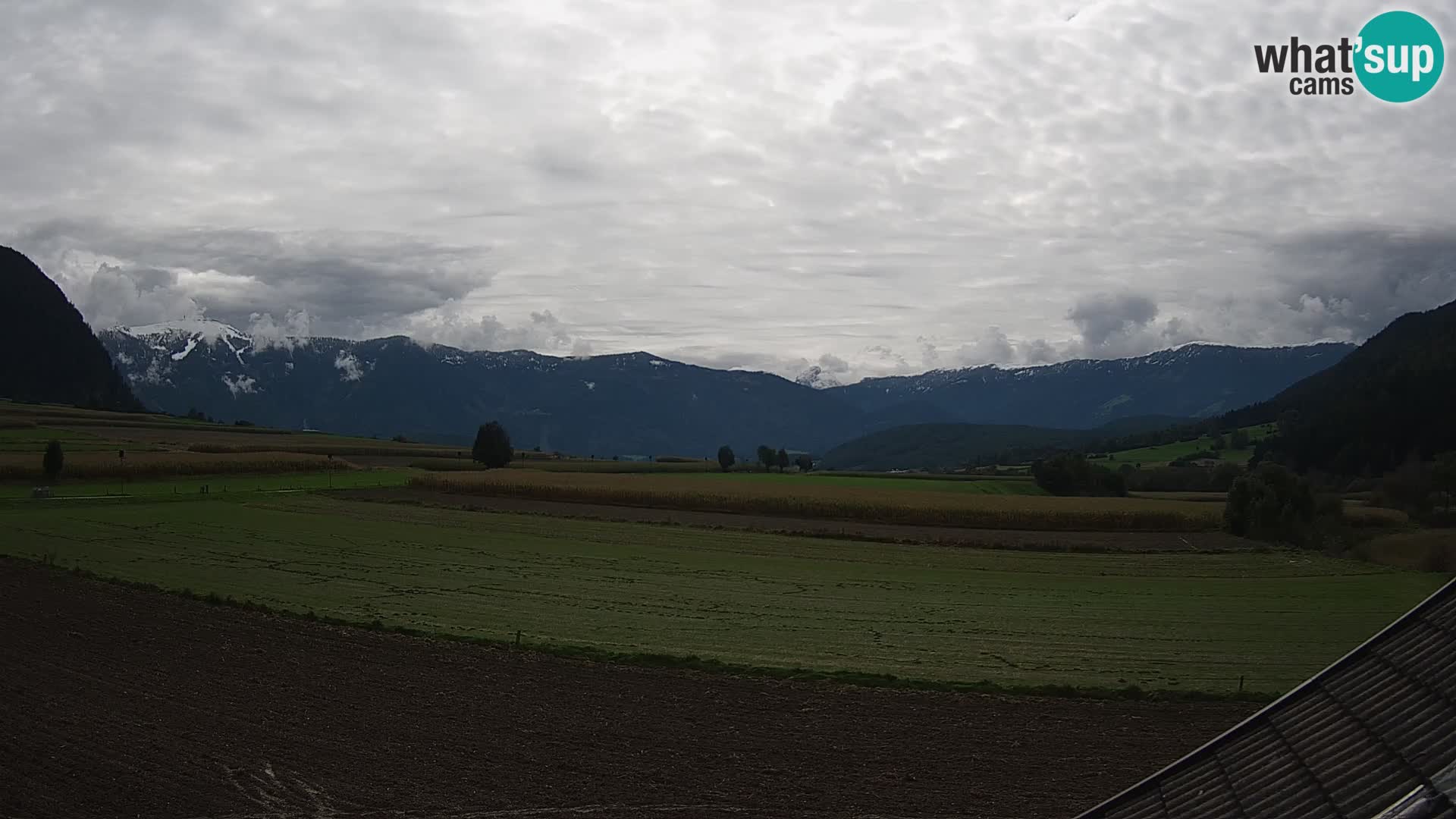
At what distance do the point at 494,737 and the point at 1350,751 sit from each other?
584 inches

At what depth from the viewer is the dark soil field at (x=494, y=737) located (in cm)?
1509

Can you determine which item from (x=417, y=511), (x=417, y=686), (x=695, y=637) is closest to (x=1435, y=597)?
(x=417, y=686)

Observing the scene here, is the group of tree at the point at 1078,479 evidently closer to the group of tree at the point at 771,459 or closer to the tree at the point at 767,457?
the group of tree at the point at 771,459

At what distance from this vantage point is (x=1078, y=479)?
346 feet

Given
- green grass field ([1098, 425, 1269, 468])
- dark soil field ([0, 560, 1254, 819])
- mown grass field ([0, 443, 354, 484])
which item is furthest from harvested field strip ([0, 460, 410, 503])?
green grass field ([1098, 425, 1269, 468])

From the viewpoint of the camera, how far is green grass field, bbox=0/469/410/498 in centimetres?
6938

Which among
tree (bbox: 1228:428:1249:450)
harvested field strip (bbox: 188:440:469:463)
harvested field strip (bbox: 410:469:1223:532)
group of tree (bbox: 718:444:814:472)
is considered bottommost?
harvested field strip (bbox: 410:469:1223:532)

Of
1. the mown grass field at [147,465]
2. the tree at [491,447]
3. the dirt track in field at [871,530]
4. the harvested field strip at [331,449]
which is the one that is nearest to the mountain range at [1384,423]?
the dirt track in field at [871,530]

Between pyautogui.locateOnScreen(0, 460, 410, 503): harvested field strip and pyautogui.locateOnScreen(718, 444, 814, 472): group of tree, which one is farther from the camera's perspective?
pyautogui.locateOnScreen(718, 444, 814, 472): group of tree

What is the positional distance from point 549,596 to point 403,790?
18.3 metres

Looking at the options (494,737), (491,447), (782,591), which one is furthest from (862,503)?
(491,447)

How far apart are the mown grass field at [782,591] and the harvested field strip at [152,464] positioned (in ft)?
60.3

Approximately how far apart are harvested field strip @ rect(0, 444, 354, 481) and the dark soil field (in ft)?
190

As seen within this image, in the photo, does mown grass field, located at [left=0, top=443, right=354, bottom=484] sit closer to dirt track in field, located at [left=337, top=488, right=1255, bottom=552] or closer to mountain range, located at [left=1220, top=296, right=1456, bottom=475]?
dirt track in field, located at [left=337, top=488, right=1255, bottom=552]
